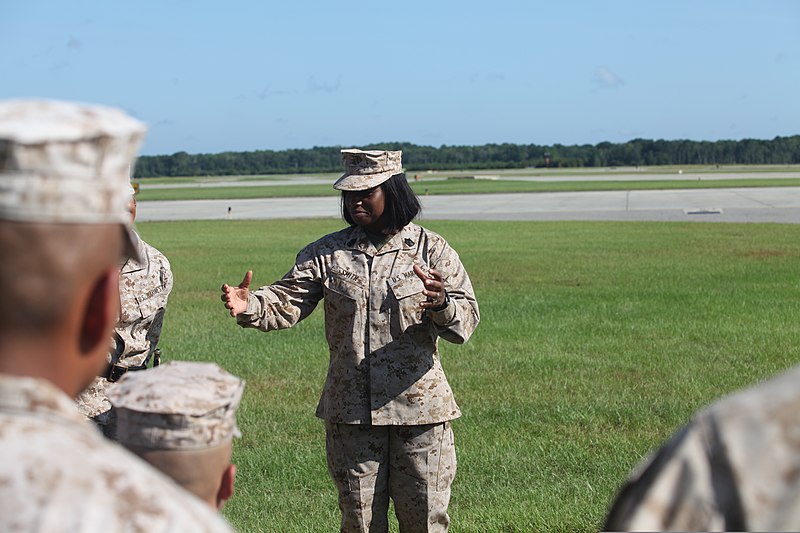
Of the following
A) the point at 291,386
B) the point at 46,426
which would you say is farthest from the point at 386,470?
the point at 291,386

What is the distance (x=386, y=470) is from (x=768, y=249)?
2136cm

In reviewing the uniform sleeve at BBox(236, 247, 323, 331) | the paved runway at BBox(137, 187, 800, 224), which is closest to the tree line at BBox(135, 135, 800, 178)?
the paved runway at BBox(137, 187, 800, 224)

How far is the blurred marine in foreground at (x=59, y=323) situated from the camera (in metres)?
1.30

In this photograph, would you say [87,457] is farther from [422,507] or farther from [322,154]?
[322,154]

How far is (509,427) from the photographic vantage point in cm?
870

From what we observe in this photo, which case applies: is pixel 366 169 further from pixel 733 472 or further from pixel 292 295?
pixel 733 472

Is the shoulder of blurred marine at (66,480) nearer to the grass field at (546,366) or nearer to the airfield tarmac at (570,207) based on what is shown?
the grass field at (546,366)

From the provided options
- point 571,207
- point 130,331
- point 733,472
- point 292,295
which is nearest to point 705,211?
point 571,207

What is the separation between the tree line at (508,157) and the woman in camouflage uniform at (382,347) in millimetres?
142466

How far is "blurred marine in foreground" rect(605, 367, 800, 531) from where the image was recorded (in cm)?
135

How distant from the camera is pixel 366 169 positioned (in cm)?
515

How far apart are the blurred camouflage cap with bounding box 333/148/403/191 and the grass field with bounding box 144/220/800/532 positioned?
233 cm

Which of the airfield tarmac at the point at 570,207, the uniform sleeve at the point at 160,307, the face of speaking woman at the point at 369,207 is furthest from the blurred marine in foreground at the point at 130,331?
the airfield tarmac at the point at 570,207

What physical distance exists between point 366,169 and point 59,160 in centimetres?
379
